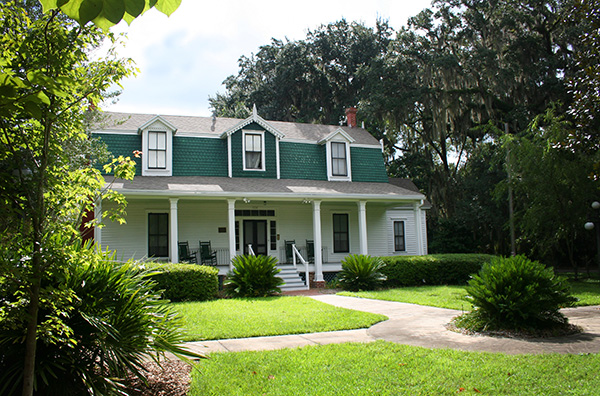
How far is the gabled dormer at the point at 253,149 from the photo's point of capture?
17.7 metres

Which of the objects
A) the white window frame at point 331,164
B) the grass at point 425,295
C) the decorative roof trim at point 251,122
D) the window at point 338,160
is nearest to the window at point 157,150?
the decorative roof trim at point 251,122

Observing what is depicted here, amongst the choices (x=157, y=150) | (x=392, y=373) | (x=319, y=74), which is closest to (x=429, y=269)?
(x=157, y=150)

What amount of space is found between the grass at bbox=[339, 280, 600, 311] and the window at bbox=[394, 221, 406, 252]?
22.5ft

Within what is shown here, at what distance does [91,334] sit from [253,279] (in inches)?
346

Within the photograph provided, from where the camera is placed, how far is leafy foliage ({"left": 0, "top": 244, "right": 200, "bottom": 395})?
390cm

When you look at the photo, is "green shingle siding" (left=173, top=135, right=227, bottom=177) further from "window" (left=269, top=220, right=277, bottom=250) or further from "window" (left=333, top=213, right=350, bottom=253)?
"window" (left=333, top=213, right=350, bottom=253)

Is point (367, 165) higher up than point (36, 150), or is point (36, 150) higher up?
point (367, 165)

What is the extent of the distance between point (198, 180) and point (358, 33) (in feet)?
68.4

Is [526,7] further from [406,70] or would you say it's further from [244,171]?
[244,171]

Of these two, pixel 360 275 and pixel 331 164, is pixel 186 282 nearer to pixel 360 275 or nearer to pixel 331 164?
pixel 360 275

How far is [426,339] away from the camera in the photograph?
22.4 feet

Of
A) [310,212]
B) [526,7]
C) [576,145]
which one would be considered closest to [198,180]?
[310,212]

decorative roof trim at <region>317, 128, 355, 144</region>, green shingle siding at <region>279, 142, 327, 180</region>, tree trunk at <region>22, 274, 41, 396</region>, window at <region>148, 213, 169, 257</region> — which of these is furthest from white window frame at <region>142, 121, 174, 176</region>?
tree trunk at <region>22, 274, 41, 396</region>

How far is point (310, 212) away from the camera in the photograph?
1914 centimetres
